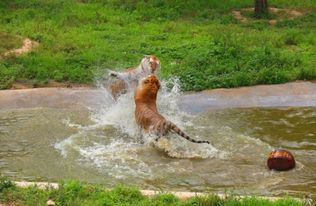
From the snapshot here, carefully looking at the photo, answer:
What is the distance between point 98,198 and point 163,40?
9.26 meters

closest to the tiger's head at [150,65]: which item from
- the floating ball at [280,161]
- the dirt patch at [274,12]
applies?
the floating ball at [280,161]

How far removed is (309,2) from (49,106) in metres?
11.2

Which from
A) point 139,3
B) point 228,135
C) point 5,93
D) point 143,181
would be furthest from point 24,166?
point 139,3

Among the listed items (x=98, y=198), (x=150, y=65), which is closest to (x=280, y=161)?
(x=98, y=198)

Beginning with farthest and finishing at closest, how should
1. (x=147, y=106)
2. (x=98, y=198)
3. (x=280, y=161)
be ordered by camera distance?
(x=147, y=106) < (x=280, y=161) < (x=98, y=198)

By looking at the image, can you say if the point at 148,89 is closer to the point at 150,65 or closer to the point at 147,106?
the point at 147,106

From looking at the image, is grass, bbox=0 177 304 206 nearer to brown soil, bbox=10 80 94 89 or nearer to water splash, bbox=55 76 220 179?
water splash, bbox=55 76 220 179

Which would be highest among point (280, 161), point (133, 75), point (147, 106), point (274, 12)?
point (133, 75)

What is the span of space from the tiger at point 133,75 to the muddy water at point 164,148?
0.70ft

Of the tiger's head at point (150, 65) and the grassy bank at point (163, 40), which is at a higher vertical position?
the tiger's head at point (150, 65)

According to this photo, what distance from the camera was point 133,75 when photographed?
9.87m

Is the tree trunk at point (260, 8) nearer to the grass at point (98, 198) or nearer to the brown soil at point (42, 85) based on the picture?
the brown soil at point (42, 85)

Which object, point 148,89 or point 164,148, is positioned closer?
point 164,148

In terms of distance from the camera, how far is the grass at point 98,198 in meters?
5.91
